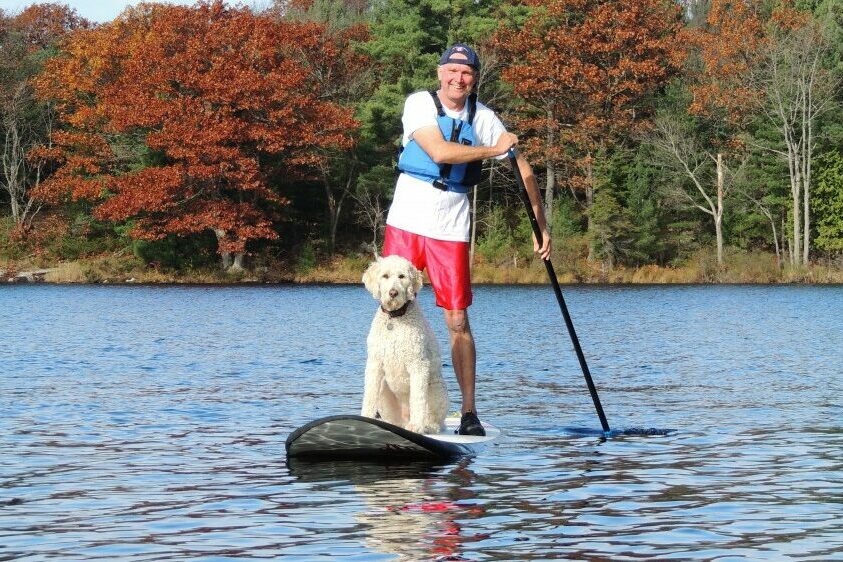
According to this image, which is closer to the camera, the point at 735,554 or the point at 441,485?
the point at 735,554

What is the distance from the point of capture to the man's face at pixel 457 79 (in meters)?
10.0

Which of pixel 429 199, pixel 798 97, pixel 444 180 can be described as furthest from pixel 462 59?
pixel 798 97

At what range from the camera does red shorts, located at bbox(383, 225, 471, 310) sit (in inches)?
401

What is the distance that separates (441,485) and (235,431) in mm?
3521

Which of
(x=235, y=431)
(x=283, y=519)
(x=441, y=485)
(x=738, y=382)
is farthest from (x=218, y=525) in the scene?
(x=738, y=382)

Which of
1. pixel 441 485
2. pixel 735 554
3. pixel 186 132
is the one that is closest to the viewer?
pixel 735 554

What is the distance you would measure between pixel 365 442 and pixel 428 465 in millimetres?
540

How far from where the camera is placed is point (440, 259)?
10.2m

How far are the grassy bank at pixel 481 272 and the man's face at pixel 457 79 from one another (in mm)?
43975

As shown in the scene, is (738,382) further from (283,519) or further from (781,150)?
(781,150)

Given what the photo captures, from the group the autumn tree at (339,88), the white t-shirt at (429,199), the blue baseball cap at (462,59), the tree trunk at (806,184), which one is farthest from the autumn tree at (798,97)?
the blue baseball cap at (462,59)

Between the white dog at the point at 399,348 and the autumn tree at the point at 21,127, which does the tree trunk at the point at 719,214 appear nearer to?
the autumn tree at the point at 21,127

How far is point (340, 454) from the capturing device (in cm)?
1020

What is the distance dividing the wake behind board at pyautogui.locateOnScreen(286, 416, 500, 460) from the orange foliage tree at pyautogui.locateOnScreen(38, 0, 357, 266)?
44741mm
